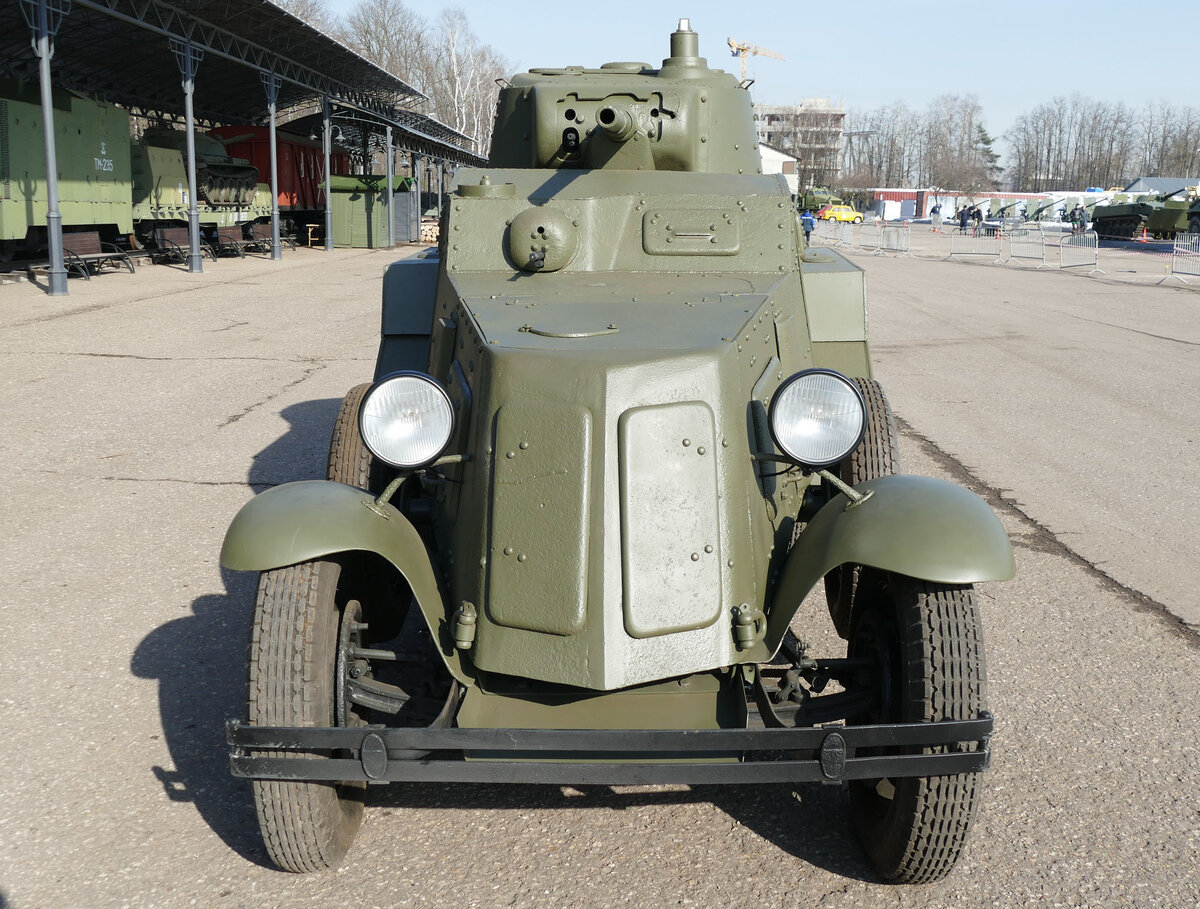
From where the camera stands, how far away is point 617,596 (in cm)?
313

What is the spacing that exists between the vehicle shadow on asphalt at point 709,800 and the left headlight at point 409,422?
105cm

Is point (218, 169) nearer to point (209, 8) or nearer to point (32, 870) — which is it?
point (209, 8)

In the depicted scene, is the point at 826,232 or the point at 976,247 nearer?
the point at 976,247

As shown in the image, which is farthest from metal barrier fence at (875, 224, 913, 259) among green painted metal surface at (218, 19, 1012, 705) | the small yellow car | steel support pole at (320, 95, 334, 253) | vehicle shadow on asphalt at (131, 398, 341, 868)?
green painted metal surface at (218, 19, 1012, 705)

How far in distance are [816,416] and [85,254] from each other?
873 inches

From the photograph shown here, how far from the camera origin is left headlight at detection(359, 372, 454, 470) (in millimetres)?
3387

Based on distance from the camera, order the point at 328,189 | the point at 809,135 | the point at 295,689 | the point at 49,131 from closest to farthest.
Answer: the point at 295,689
the point at 49,131
the point at 328,189
the point at 809,135

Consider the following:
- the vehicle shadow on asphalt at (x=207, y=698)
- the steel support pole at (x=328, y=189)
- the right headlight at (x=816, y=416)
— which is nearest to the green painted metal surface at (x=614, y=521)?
the right headlight at (x=816, y=416)

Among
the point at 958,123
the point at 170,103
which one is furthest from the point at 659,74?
the point at 958,123

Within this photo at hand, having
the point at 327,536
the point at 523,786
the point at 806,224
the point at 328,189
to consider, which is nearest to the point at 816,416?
the point at 327,536

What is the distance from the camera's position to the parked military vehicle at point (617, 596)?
9.78 ft

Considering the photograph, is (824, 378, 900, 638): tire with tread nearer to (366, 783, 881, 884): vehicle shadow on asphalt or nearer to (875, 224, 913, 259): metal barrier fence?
(366, 783, 881, 884): vehicle shadow on asphalt

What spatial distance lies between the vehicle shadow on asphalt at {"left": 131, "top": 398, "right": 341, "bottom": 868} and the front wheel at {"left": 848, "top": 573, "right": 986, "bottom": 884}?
5.97 feet

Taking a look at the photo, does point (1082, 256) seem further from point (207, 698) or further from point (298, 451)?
point (207, 698)
